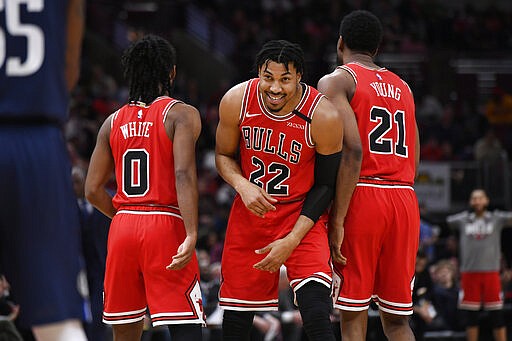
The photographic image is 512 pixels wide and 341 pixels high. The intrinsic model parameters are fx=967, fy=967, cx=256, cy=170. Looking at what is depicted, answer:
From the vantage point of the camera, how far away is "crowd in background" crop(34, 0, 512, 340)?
14.8 m

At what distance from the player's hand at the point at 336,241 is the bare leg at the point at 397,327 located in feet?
1.48

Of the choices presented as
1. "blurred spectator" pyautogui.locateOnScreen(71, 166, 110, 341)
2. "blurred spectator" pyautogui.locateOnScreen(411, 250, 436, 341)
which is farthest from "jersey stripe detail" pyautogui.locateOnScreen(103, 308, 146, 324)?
"blurred spectator" pyautogui.locateOnScreen(411, 250, 436, 341)

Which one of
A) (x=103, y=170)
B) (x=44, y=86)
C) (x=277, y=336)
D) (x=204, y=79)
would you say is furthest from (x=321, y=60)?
(x=44, y=86)

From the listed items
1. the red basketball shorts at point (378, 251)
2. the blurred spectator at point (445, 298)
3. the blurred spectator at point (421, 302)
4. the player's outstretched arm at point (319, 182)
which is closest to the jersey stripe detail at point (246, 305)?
the player's outstretched arm at point (319, 182)

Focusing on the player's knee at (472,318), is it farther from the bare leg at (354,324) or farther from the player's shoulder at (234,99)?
Result: the player's shoulder at (234,99)

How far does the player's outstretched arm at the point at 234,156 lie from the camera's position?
Result: 5.49 meters

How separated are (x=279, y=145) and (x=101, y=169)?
1102 millimetres

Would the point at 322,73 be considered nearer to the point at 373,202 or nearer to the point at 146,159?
the point at 373,202

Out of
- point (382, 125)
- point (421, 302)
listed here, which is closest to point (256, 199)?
point (382, 125)

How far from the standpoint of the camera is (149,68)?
5.79 m

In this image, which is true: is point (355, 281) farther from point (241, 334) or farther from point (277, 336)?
point (277, 336)

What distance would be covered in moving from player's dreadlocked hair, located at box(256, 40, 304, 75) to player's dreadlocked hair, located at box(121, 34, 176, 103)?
1.90ft

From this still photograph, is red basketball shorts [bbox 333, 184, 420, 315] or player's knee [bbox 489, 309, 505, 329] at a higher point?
red basketball shorts [bbox 333, 184, 420, 315]

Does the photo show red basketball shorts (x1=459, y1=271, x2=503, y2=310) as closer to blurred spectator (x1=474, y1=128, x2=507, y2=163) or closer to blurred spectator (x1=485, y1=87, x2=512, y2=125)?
blurred spectator (x1=474, y1=128, x2=507, y2=163)
